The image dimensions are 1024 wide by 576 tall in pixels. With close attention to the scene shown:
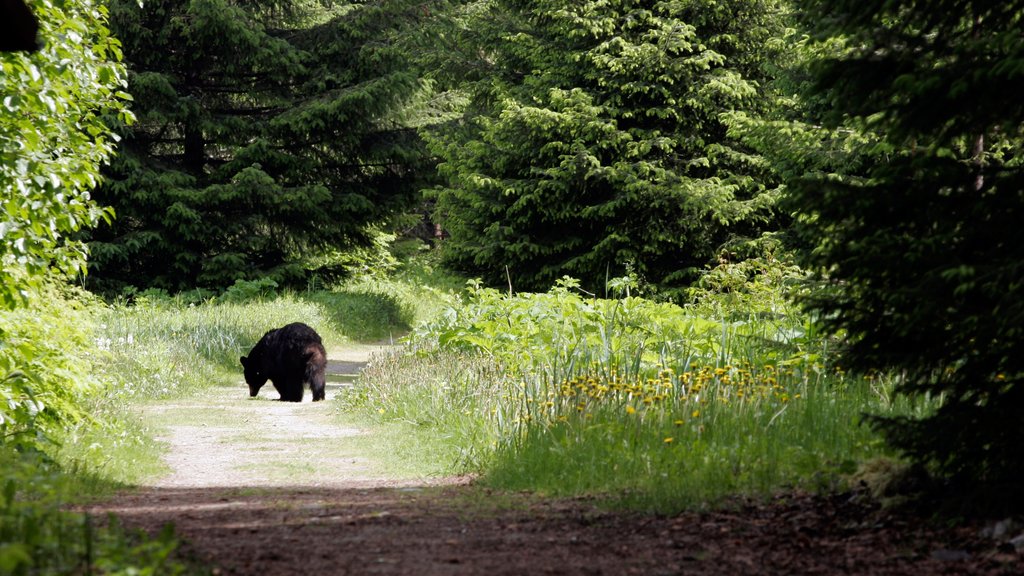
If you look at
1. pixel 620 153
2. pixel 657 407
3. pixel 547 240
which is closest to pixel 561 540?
pixel 657 407

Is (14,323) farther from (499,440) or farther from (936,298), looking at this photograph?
(936,298)

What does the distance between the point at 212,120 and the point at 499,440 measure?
18.3 m

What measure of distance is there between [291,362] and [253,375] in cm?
108

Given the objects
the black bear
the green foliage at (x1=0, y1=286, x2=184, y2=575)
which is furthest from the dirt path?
the black bear

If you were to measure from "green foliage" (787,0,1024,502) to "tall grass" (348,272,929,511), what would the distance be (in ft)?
1.43

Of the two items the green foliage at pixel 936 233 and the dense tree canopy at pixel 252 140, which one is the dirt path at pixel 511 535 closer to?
the green foliage at pixel 936 233

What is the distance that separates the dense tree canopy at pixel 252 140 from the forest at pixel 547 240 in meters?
0.10

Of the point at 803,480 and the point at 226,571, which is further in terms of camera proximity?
the point at 803,480

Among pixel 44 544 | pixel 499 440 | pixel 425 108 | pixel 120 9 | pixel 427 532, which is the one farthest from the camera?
pixel 425 108

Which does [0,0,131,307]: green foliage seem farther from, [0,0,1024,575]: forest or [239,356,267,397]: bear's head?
[239,356,267,397]: bear's head

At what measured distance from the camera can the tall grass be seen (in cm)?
583

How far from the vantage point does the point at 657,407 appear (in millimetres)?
7230

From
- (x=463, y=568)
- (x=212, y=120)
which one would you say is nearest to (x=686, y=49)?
(x=212, y=120)

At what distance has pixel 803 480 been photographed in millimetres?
5559
